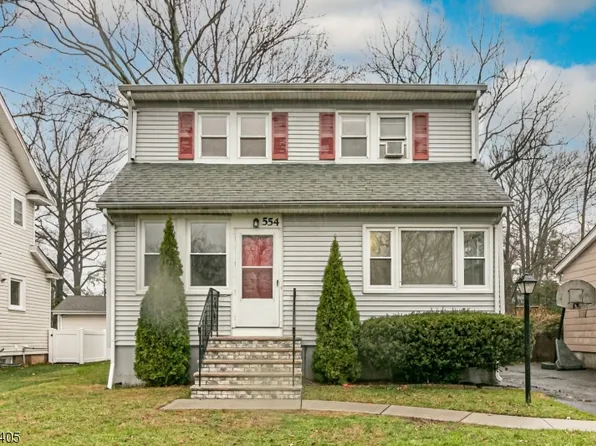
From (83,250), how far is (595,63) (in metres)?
24.8

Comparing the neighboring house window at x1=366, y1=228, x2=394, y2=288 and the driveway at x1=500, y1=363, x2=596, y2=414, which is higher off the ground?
the neighboring house window at x1=366, y1=228, x2=394, y2=288

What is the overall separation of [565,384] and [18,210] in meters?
16.3

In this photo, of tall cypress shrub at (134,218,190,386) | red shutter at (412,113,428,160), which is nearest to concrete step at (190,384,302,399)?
tall cypress shrub at (134,218,190,386)

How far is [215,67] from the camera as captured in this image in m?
23.0

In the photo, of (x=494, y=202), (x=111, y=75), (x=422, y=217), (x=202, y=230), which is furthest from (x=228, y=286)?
(x=111, y=75)

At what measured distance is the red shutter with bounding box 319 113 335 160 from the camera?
42.8ft

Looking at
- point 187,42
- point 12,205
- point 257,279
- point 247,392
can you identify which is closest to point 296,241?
point 257,279

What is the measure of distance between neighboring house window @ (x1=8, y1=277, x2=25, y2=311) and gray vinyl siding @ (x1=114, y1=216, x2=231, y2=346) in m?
8.65

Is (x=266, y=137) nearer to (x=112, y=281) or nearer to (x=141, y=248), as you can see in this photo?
(x=141, y=248)

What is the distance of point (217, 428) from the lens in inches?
285

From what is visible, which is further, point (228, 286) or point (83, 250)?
point (83, 250)

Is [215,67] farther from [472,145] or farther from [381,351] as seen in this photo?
[381,351]

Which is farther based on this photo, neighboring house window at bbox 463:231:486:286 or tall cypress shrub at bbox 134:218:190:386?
neighboring house window at bbox 463:231:486:286

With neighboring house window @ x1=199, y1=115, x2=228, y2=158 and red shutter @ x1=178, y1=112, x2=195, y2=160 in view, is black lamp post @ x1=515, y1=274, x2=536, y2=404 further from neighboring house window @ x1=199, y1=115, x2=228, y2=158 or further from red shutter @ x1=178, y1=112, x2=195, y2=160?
red shutter @ x1=178, y1=112, x2=195, y2=160
